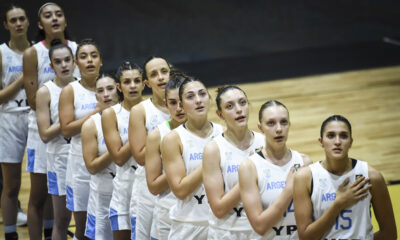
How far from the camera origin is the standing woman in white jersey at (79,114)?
548 centimetres

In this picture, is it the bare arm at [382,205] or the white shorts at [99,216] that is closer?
the bare arm at [382,205]

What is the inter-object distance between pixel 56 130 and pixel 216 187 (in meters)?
2.07

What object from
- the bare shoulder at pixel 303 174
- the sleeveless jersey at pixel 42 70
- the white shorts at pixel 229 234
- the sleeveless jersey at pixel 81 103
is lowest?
the white shorts at pixel 229 234

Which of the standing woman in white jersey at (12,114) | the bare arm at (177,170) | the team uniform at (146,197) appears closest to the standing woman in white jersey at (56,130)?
the standing woman in white jersey at (12,114)

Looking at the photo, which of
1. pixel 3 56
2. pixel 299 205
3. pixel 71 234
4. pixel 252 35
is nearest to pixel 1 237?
pixel 71 234

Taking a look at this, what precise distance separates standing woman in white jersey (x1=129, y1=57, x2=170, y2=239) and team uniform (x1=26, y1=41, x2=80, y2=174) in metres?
1.39

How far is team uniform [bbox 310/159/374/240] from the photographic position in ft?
11.7

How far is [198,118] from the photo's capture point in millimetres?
4305

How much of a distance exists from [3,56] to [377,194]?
383 centimetres

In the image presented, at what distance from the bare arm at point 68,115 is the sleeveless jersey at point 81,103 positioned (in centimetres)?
4

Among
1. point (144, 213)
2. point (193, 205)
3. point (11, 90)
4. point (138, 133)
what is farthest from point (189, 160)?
point (11, 90)

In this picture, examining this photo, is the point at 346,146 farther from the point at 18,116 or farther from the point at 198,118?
the point at 18,116

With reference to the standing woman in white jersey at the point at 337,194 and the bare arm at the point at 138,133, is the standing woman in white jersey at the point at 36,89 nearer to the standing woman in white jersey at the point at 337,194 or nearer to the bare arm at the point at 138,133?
the bare arm at the point at 138,133

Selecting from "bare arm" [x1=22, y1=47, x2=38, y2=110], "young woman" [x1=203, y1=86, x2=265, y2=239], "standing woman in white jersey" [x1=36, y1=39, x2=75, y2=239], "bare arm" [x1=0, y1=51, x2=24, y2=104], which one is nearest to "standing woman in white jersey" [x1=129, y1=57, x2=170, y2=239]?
"young woman" [x1=203, y1=86, x2=265, y2=239]
